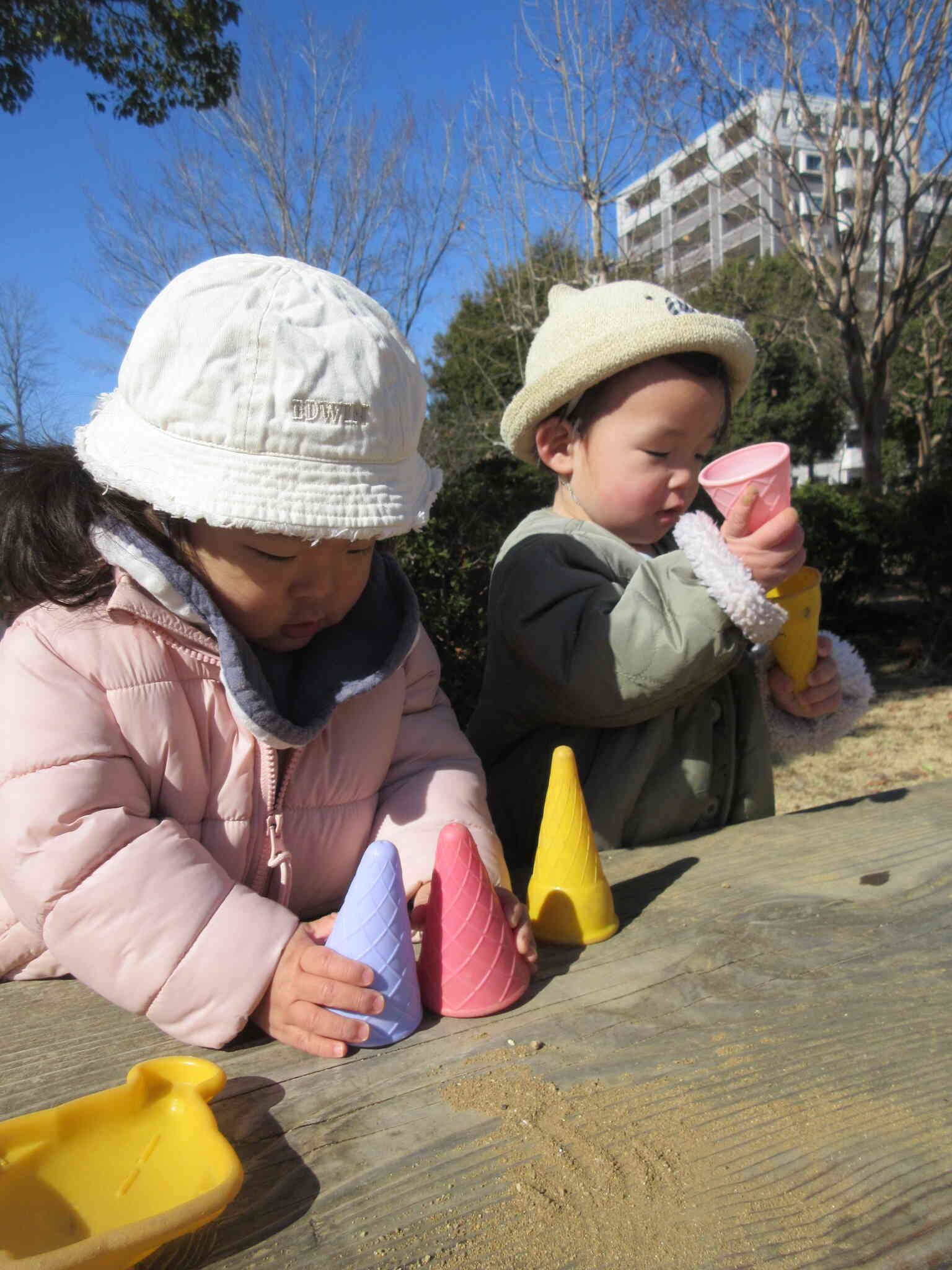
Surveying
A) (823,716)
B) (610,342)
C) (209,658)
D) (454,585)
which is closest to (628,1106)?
(209,658)

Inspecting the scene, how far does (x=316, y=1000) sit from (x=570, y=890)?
1.48 feet

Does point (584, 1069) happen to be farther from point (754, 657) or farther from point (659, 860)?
point (754, 657)

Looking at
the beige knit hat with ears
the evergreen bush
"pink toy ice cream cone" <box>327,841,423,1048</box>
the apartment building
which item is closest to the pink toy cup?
the beige knit hat with ears

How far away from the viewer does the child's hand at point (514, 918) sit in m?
1.33

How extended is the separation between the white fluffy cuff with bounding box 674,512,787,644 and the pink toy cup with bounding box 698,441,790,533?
7 cm

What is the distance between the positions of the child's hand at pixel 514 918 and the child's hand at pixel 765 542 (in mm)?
776

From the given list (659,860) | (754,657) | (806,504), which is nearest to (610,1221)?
(659,860)

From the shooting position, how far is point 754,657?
228 cm

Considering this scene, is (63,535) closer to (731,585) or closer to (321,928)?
(321,928)

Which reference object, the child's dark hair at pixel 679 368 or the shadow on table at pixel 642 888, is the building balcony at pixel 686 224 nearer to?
the child's dark hair at pixel 679 368

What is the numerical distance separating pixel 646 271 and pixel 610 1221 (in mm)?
11430

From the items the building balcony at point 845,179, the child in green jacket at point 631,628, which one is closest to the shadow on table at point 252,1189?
the child in green jacket at point 631,628

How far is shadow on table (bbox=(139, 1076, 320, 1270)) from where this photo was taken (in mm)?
817

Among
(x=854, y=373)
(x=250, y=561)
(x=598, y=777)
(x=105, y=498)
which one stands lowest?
(x=598, y=777)
